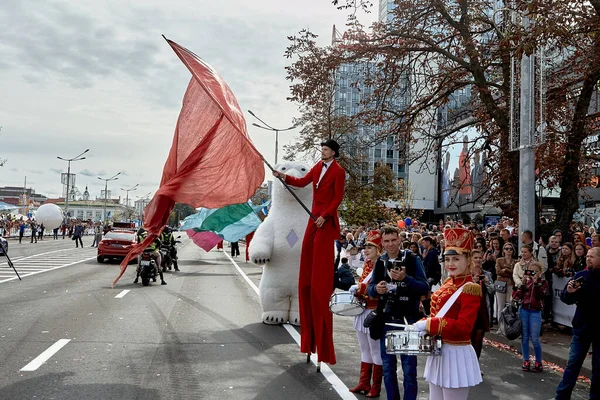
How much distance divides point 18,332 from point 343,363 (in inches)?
187

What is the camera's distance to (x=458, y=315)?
13.6ft

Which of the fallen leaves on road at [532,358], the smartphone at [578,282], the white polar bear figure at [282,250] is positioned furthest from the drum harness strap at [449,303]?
the white polar bear figure at [282,250]

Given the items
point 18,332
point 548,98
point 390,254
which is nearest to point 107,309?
point 18,332

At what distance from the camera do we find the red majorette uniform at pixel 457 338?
13.3ft

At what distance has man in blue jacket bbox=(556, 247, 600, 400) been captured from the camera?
5867 mm

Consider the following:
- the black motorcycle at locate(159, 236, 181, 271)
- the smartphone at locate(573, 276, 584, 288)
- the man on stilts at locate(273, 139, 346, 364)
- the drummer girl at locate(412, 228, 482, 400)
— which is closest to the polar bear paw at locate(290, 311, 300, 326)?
the man on stilts at locate(273, 139, 346, 364)

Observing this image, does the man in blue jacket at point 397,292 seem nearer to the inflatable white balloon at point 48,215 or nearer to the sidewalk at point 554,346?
the sidewalk at point 554,346

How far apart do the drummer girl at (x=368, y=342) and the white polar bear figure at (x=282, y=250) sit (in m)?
3.55

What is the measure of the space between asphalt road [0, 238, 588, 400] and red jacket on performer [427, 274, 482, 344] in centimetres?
204

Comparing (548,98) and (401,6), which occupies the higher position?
(401,6)

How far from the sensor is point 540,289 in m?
7.64

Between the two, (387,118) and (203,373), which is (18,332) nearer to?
(203,373)

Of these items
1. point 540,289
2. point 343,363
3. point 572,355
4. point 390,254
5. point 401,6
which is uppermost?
point 401,6

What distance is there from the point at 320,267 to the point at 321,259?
0.09m
